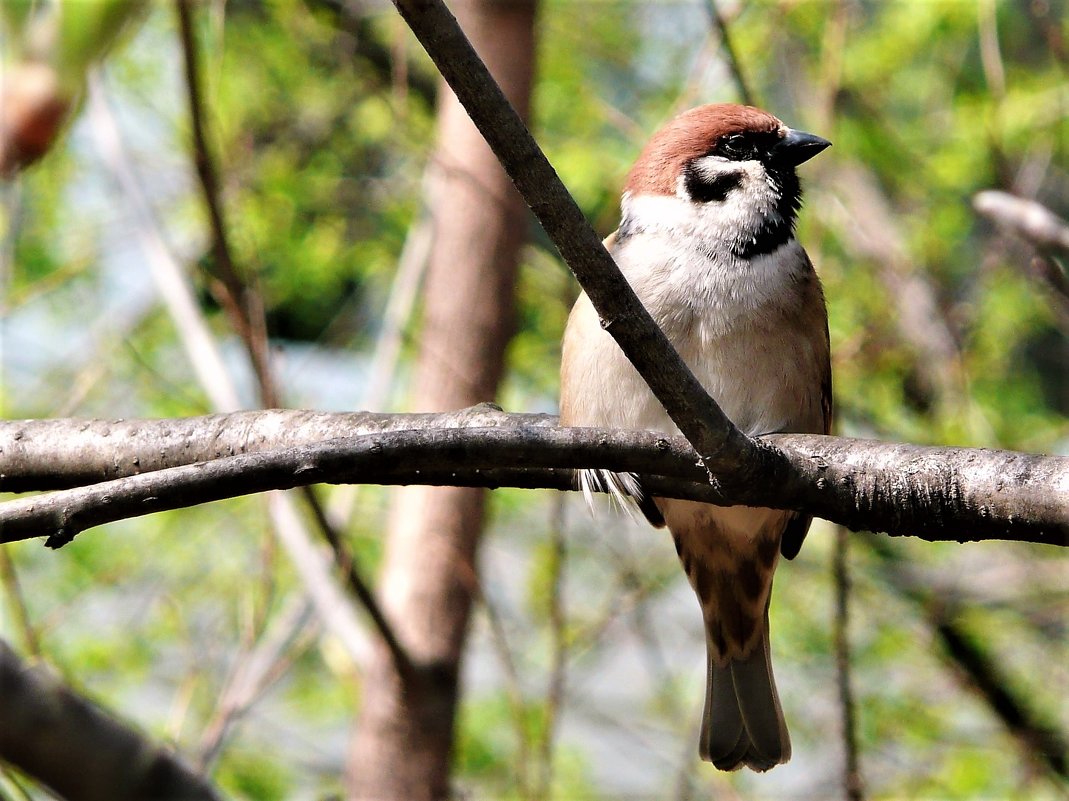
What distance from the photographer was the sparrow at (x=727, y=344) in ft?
9.03

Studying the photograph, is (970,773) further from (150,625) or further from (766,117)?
(150,625)

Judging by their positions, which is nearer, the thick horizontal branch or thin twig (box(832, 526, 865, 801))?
the thick horizontal branch

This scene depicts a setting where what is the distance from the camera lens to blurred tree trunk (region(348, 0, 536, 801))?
360cm

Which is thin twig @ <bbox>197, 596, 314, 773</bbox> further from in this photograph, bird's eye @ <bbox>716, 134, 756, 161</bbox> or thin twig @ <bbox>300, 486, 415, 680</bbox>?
bird's eye @ <bbox>716, 134, 756, 161</bbox>

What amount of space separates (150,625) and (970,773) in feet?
11.4

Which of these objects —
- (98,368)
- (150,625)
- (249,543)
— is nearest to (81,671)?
(150,625)

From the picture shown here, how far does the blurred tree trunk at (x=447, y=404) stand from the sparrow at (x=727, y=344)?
0.83 metres

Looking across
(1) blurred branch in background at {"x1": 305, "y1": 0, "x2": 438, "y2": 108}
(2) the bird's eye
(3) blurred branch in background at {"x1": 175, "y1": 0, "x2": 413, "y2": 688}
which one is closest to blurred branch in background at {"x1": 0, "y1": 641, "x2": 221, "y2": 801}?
(3) blurred branch in background at {"x1": 175, "y1": 0, "x2": 413, "y2": 688}

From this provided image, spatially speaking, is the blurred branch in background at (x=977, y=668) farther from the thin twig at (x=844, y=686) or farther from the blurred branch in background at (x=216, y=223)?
the blurred branch in background at (x=216, y=223)

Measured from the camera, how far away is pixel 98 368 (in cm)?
402

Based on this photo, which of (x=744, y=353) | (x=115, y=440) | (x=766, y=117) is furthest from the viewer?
(x=766, y=117)

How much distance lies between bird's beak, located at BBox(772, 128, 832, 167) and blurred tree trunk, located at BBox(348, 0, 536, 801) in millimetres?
990

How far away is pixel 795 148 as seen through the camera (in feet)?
10.0

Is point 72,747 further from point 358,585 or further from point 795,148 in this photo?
point 795,148
